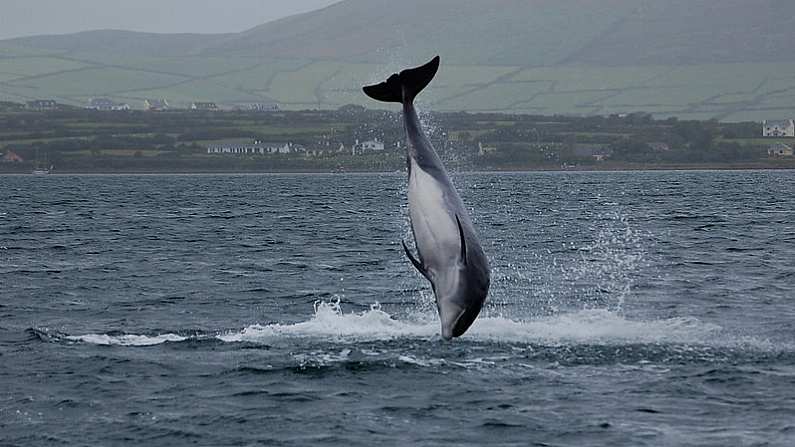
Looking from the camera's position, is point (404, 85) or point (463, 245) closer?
point (463, 245)

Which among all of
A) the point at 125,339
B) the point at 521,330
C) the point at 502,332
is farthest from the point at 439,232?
the point at 125,339

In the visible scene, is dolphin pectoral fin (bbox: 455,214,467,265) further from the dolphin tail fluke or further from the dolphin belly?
the dolphin tail fluke

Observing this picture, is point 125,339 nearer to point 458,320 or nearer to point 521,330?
point 521,330

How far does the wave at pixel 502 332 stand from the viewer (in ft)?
82.3

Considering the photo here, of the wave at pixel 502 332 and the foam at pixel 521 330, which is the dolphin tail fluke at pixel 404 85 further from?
the foam at pixel 521 330

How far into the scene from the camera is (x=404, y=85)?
19.3 m

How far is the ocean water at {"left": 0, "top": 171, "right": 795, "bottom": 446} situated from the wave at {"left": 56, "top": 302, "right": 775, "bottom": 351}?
0.09 metres

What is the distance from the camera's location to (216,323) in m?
28.9

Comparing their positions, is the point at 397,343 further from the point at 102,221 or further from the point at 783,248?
the point at 102,221

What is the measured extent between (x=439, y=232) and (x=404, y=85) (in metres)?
2.43

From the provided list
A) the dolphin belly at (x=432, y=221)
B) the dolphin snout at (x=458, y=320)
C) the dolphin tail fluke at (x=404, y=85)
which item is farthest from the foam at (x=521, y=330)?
the dolphin tail fluke at (x=404, y=85)

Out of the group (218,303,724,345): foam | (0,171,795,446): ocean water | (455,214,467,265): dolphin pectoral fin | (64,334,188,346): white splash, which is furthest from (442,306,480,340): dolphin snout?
(64,334,188,346): white splash

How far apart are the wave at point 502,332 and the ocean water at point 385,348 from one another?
9 cm

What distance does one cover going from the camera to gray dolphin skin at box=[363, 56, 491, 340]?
58.6 ft
